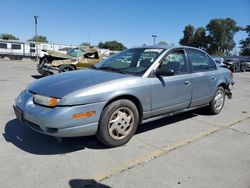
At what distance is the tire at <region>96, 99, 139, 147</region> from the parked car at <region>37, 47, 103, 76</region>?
8007mm

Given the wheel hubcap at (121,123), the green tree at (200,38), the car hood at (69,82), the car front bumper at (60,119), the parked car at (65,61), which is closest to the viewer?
the car front bumper at (60,119)

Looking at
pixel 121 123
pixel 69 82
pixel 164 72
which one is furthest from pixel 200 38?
pixel 69 82

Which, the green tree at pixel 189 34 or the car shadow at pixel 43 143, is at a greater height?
the green tree at pixel 189 34

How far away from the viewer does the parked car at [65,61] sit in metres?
11.6

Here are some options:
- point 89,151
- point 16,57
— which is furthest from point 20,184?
point 16,57

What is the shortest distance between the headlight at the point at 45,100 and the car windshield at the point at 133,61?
136cm

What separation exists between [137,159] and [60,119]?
3.79ft

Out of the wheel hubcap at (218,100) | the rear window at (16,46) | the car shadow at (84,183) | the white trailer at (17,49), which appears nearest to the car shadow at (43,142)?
the car shadow at (84,183)

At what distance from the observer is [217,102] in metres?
6.11

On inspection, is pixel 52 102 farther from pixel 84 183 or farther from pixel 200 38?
pixel 200 38

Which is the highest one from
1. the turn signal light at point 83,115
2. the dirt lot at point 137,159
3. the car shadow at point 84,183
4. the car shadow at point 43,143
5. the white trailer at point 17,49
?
the white trailer at point 17,49

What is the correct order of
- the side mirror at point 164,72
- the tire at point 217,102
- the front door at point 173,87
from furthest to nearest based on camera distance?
the tire at point 217,102 → the front door at point 173,87 → the side mirror at point 164,72

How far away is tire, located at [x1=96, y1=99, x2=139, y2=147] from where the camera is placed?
12.3 feet

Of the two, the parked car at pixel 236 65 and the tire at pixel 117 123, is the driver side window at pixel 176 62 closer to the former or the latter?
the tire at pixel 117 123
